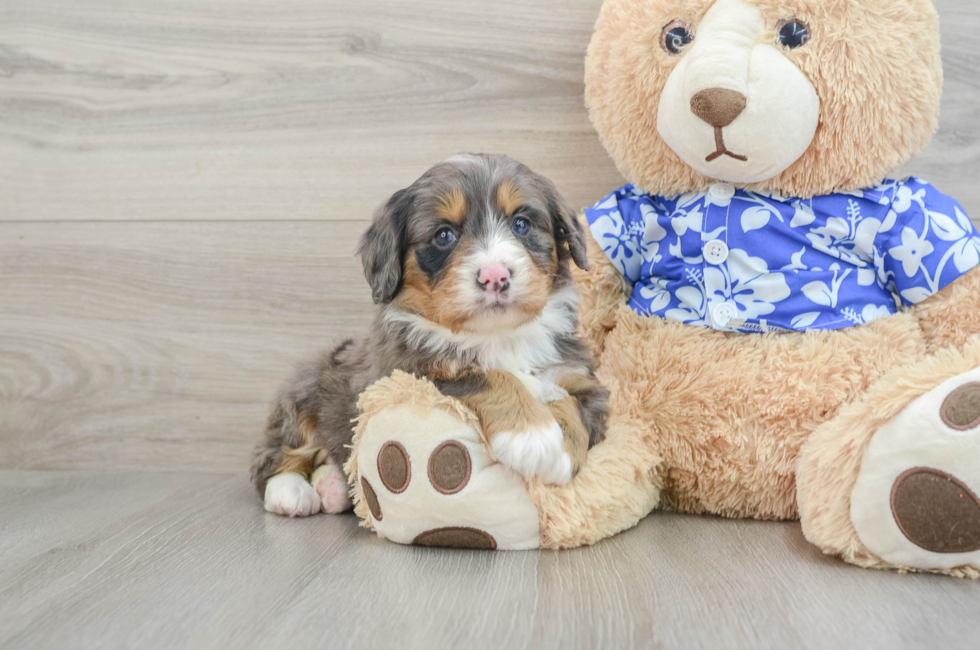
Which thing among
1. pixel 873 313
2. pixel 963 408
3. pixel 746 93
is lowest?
pixel 963 408

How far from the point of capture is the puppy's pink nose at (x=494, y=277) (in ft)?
5.39

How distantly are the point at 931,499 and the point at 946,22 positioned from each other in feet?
5.25

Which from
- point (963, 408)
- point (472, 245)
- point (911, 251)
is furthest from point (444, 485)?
point (911, 251)

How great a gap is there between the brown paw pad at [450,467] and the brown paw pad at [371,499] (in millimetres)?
203

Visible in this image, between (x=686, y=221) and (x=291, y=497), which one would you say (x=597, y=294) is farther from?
(x=291, y=497)

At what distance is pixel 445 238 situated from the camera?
1.80 m

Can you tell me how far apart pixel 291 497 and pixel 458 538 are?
643mm

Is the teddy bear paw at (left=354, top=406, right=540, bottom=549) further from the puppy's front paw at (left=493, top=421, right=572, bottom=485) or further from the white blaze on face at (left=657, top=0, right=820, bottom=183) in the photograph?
the white blaze on face at (left=657, top=0, right=820, bottom=183)

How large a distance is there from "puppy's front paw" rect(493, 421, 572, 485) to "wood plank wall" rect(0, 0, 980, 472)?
1126 millimetres

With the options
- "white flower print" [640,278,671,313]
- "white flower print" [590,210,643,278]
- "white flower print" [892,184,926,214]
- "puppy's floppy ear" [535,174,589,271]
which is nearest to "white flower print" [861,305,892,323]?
"white flower print" [892,184,926,214]

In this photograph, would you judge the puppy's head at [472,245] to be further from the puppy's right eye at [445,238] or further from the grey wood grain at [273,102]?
the grey wood grain at [273,102]

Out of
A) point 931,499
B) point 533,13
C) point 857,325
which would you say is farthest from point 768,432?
point 533,13

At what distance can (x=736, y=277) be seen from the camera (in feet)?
6.44

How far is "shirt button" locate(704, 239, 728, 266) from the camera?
77.7 inches
